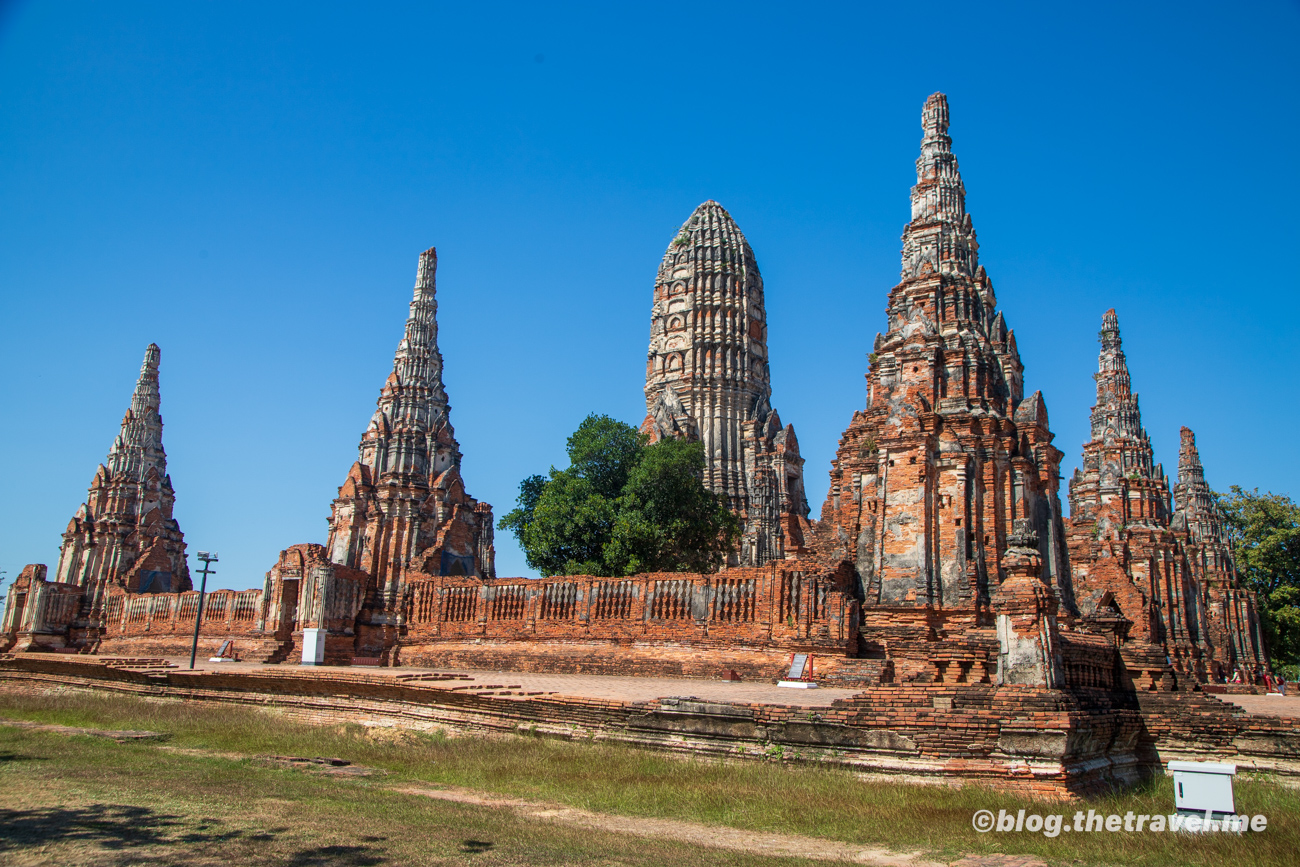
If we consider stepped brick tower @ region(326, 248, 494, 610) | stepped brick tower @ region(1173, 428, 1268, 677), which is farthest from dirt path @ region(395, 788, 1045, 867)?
stepped brick tower @ region(1173, 428, 1268, 677)

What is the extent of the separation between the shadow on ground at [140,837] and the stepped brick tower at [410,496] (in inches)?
727

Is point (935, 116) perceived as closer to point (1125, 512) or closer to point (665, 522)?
point (665, 522)

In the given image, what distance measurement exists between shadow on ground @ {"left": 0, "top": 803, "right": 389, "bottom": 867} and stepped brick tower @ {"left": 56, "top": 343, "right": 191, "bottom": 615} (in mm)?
34298

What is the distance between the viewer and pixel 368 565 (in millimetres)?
29203

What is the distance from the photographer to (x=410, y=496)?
30.4 meters

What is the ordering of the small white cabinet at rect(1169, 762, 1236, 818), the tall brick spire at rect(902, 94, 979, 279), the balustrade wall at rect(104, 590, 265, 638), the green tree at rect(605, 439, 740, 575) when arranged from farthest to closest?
the balustrade wall at rect(104, 590, 265, 638) < the green tree at rect(605, 439, 740, 575) < the tall brick spire at rect(902, 94, 979, 279) < the small white cabinet at rect(1169, 762, 1236, 818)

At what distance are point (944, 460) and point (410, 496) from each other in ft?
59.3

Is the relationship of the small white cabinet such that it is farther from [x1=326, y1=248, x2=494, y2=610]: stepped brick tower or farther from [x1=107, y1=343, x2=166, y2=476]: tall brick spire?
[x1=107, y1=343, x2=166, y2=476]: tall brick spire

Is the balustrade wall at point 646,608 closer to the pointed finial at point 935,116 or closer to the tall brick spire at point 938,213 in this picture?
the tall brick spire at point 938,213

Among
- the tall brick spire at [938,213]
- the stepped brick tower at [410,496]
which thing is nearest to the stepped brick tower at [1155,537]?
the tall brick spire at [938,213]

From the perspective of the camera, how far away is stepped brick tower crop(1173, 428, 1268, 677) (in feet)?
118

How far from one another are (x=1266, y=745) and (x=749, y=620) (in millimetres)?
8806

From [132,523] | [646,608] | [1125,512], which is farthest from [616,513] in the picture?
[132,523]

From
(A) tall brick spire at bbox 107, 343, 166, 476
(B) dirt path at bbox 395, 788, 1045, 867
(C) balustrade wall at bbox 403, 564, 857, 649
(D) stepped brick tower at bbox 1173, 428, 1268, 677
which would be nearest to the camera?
(B) dirt path at bbox 395, 788, 1045, 867
